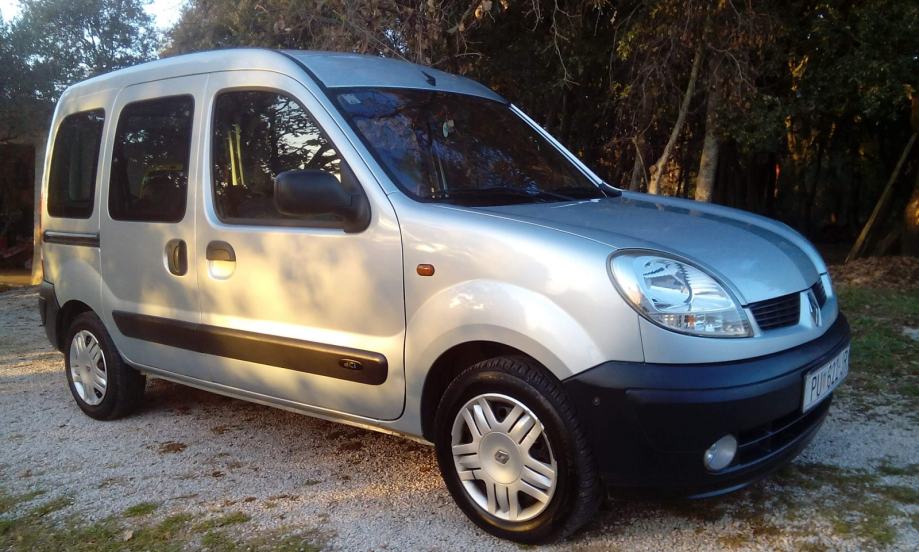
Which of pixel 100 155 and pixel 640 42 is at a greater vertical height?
pixel 640 42

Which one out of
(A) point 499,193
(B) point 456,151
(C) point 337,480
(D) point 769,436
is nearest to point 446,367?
(A) point 499,193

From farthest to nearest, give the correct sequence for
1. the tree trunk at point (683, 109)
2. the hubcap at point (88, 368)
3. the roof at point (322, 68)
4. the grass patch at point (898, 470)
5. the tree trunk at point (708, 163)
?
the tree trunk at point (708, 163)
the tree trunk at point (683, 109)
the hubcap at point (88, 368)
the roof at point (322, 68)
the grass patch at point (898, 470)

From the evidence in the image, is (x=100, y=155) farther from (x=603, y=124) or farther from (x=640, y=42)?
(x=603, y=124)

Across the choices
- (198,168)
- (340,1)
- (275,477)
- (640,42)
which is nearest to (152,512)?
(275,477)

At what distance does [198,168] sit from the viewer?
4.03 metres

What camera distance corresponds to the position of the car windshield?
346cm

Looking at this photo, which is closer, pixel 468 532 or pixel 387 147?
pixel 468 532

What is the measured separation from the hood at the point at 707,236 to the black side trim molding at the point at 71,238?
269 cm

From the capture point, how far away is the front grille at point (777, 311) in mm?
2854

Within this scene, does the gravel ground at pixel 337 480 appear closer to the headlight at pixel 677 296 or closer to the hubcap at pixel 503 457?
the hubcap at pixel 503 457

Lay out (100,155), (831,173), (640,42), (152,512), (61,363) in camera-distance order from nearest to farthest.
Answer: (152,512)
(100,155)
(61,363)
(640,42)
(831,173)

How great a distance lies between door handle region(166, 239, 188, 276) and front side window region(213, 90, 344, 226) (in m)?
0.33

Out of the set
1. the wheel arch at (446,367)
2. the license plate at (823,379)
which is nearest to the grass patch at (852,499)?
the license plate at (823,379)

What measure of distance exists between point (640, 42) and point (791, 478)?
21.4ft
